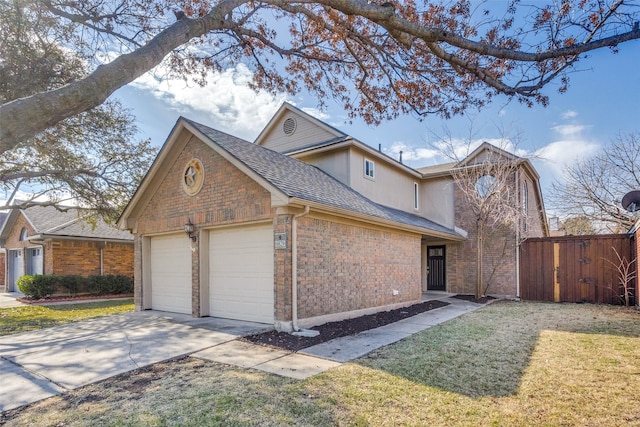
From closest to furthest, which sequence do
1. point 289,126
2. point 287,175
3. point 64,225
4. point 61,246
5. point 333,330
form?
point 333,330 < point 287,175 < point 289,126 < point 61,246 < point 64,225

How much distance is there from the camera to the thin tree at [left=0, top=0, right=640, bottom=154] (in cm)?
452

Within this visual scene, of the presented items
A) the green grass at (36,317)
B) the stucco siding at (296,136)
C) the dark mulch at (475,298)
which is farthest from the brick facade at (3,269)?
the dark mulch at (475,298)

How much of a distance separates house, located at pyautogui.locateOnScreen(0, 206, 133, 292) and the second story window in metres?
12.2

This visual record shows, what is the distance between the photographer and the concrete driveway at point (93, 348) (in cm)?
515

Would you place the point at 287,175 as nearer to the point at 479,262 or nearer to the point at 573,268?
the point at 479,262

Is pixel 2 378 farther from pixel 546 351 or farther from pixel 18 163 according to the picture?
pixel 18 163

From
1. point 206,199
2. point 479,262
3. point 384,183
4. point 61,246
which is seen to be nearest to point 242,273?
point 206,199

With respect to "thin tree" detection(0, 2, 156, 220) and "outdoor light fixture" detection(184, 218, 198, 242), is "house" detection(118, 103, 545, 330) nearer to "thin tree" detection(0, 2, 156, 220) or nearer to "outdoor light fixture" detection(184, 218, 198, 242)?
"outdoor light fixture" detection(184, 218, 198, 242)

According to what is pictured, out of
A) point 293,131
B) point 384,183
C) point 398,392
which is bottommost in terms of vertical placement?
point 398,392

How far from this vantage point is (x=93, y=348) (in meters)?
6.90

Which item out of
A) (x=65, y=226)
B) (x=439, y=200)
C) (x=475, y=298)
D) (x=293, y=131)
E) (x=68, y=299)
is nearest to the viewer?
(x=475, y=298)

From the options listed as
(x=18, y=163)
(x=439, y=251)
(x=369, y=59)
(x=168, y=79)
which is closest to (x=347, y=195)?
→ (x=369, y=59)

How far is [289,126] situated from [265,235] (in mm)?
8413

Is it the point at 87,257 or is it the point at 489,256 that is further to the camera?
the point at 87,257
